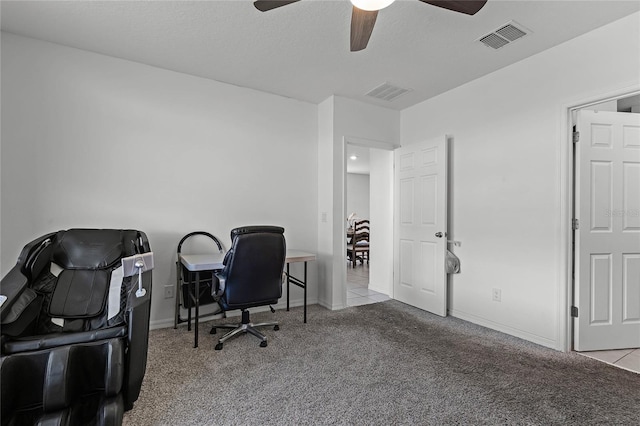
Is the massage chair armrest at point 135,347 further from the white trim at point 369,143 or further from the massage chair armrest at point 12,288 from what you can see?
the white trim at point 369,143

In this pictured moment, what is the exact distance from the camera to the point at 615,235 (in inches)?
103

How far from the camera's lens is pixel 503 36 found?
2520 millimetres

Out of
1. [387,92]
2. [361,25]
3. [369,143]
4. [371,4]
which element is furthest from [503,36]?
[369,143]

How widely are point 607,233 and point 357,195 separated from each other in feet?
24.7

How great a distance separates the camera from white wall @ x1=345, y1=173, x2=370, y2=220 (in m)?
9.87

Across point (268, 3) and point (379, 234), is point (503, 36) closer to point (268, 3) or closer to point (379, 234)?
point (268, 3)

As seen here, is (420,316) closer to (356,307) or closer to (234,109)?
(356,307)

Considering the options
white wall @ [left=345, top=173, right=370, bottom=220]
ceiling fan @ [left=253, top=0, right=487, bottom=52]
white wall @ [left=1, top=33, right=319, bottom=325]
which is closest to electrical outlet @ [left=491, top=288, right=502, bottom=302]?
white wall @ [left=1, top=33, right=319, bottom=325]

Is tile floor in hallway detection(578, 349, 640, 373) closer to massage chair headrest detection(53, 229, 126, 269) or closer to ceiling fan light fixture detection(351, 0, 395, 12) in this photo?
ceiling fan light fixture detection(351, 0, 395, 12)

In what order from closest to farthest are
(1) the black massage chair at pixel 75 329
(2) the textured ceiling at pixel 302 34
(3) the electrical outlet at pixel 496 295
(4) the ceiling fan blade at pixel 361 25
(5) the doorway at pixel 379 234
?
(1) the black massage chair at pixel 75 329 → (4) the ceiling fan blade at pixel 361 25 → (2) the textured ceiling at pixel 302 34 → (3) the electrical outlet at pixel 496 295 → (5) the doorway at pixel 379 234

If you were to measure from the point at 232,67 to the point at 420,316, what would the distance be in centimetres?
341

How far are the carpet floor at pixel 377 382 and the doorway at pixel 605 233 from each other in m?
0.40

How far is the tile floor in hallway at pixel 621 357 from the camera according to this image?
235 cm

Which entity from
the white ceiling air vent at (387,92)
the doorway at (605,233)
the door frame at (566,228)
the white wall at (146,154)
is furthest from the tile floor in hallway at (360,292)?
the white ceiling air vent at (387,92)
